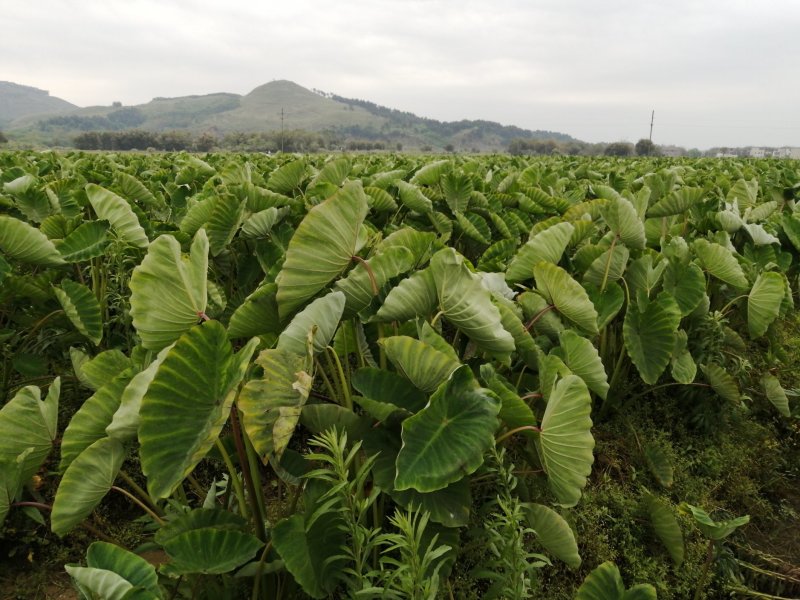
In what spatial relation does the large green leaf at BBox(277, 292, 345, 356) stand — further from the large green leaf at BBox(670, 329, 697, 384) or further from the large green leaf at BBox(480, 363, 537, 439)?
the large green leaf at BBox(670, 329, 697, 384)

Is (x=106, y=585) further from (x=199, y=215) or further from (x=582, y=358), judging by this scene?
(x=199, y=215)

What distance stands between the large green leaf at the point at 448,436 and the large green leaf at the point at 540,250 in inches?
34.8

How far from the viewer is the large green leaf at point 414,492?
3.54 ft

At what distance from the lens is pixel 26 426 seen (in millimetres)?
1148

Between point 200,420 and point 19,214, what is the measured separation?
2.54 metres

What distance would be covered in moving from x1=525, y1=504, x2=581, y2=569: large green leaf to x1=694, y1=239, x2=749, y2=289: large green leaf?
1.60 metres

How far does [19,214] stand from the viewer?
9.06ft

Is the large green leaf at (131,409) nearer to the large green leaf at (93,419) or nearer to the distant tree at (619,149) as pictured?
the large green leaf at (93,419)

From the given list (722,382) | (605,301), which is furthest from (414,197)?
(722,382)

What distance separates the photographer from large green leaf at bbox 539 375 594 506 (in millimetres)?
1125

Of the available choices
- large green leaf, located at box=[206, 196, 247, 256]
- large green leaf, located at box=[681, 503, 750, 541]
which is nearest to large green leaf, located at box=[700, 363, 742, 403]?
large green leaf, located at box=[681, 503, 750, 541]

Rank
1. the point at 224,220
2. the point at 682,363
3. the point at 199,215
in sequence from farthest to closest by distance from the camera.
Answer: the point at 682,363, the point at 199,215, the point at 224,220

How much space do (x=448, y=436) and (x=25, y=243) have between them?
164 cm

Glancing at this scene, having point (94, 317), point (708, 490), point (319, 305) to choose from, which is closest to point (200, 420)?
point (319, 305)
